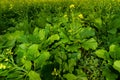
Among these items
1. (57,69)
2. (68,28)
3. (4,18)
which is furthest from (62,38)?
(4,18)

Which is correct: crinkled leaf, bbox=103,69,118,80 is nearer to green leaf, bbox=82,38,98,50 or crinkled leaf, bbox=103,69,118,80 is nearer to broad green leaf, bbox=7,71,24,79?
green leaf, bbox=82,38,98,50

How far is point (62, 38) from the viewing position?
3693 millimetres

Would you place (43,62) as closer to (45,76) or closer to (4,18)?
(45,76)

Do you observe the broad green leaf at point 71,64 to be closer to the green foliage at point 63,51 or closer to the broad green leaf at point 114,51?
the green foliage at point 63,51

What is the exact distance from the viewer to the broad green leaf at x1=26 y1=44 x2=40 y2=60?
3.28m

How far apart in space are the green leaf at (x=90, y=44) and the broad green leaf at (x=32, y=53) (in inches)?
24.5

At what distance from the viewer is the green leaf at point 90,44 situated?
11.8 feet

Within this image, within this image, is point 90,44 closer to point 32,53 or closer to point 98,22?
point 98,22

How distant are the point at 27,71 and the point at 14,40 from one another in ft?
1.81

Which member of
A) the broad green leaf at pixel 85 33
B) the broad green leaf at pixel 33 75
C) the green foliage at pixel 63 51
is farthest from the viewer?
the broad green leaf at pixel 85 33

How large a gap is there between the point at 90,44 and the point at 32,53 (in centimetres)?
75

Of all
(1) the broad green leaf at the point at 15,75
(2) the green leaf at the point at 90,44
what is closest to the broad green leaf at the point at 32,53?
(1) the broad green leaf at the point at 15,75

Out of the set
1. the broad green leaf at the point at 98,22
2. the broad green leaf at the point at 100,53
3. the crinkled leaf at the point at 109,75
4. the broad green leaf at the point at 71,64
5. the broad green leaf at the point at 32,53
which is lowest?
the crinkled leaf at the point at 109,75

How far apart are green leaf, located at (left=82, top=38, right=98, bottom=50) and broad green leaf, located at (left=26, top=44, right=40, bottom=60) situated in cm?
62
